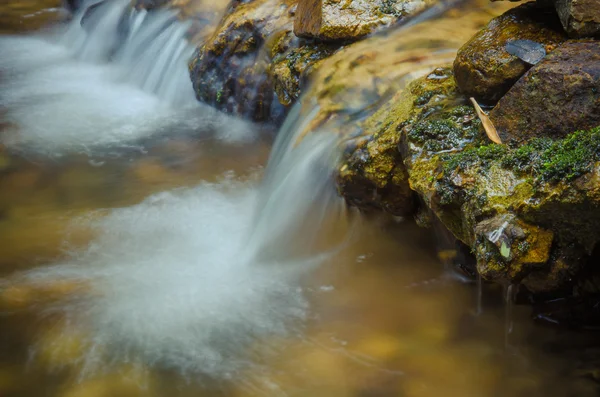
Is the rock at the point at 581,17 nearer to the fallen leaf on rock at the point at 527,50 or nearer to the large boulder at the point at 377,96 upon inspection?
the fallen leaf on rock at the point at 527,50

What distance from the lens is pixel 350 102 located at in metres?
4.67

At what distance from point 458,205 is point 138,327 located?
224cm

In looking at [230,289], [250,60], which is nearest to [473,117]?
[230,289]

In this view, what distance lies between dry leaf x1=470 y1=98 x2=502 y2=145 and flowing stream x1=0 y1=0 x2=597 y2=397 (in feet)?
3.34

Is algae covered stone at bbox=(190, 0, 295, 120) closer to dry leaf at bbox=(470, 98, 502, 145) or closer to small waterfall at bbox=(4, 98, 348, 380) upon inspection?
small waterfall at bbox=(4, 98, 348, 380)

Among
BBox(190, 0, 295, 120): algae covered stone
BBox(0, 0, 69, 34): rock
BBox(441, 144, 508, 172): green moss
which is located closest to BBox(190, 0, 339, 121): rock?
Answer: BBox(190, 0, 295, 120): algae covered stone

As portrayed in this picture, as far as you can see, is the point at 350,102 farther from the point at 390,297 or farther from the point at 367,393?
the point at 367,393

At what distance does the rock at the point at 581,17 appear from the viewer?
3.22 meters

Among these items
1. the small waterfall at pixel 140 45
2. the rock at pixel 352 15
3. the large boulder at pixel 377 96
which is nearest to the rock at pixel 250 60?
the rock at pixel 352 15

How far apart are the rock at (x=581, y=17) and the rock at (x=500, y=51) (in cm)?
16

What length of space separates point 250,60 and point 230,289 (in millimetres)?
3422

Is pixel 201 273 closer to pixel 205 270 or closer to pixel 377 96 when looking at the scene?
pixel 205 270

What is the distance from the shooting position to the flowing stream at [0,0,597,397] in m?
3.35

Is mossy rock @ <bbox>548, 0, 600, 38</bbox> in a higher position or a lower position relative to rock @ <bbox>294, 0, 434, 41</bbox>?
higher
